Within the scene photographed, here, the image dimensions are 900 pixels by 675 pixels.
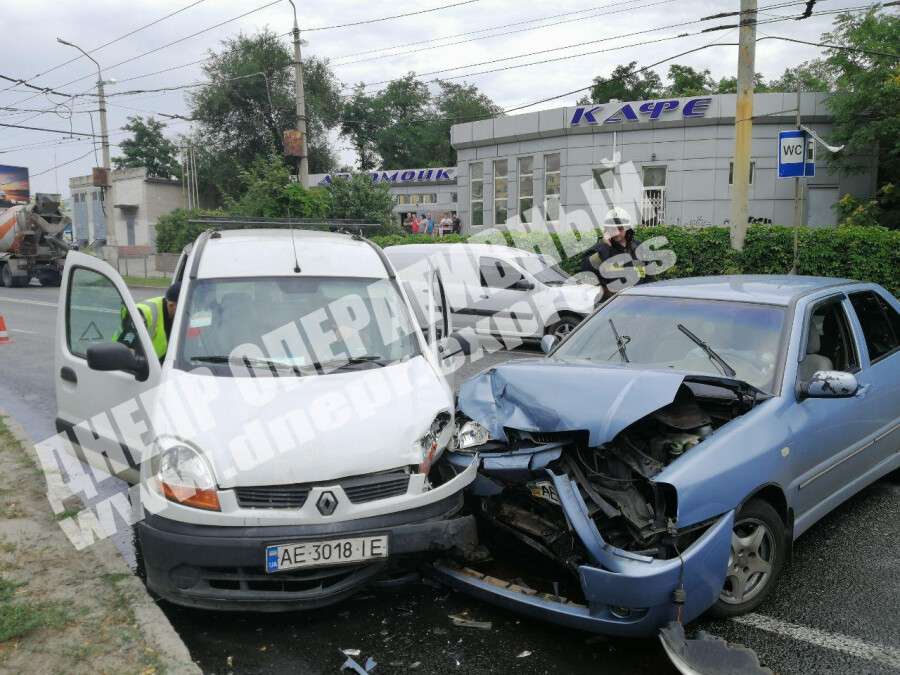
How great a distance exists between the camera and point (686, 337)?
171 inches

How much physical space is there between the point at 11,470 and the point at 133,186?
58142 millimetres

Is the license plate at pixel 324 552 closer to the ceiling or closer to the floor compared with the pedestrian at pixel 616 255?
closer to the floor

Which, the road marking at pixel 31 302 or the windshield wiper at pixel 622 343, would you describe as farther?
the road marking at pixel 31 302

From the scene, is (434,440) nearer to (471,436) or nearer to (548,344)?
(471,436)

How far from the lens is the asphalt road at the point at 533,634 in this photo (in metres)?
3.11

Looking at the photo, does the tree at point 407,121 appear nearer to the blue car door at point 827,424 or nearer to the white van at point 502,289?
the white van at point 502,289

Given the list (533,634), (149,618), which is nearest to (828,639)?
(533,634)

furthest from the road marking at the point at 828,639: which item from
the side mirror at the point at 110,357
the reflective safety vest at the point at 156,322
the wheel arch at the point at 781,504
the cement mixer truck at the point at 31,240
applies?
the cement mixer truck at the point at 31,240

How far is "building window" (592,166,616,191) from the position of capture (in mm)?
25156

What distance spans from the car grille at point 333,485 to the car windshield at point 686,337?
5.41ft

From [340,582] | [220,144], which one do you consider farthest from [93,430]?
[220,144]

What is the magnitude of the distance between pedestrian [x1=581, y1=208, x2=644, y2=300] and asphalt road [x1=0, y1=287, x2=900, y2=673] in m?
3.66

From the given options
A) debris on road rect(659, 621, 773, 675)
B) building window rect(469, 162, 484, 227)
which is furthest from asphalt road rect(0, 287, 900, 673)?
building window rect(469, 162, 484, 227)

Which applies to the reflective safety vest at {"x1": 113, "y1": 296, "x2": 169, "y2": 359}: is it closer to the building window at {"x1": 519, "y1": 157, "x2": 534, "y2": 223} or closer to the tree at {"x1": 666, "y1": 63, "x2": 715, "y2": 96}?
the building window at {"x1": 519, "y1": 157, "x2": 534, "y2": 223}
